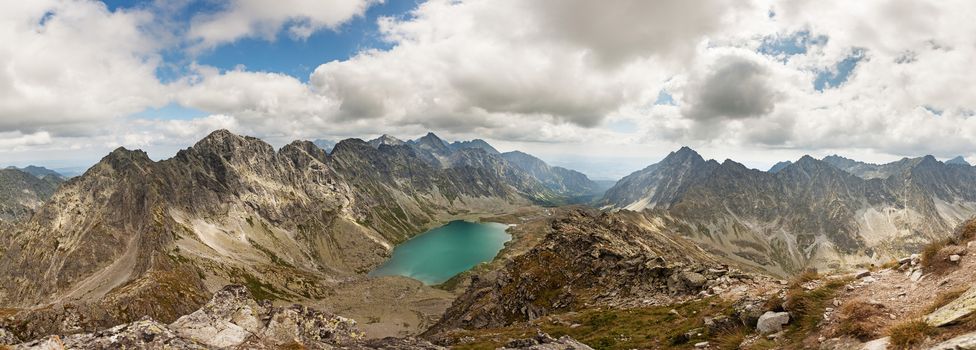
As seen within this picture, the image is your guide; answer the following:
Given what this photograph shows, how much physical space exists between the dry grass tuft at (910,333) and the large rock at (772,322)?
325 inches

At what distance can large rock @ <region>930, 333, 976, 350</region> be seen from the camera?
33.4 ft

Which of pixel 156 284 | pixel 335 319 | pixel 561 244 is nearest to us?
pixel 335 319

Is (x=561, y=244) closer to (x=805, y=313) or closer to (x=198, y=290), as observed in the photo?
(x=805, y=313)

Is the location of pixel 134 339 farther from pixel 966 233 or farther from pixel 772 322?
pixel 966 233

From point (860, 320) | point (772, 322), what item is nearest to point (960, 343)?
point (860, 320)

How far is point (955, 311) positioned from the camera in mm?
12367

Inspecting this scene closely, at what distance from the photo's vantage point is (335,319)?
35781mm

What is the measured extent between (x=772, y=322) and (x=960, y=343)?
11127 millimetres

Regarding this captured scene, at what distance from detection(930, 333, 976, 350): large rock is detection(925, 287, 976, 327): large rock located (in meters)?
1.32

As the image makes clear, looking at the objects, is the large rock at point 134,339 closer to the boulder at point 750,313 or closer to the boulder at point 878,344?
the boulder at point 878,344

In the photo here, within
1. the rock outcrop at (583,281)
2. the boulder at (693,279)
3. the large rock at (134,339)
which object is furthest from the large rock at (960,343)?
the boulder at (693,279)

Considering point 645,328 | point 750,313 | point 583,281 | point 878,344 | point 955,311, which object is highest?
point 955,311

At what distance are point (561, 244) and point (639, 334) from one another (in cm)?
6567

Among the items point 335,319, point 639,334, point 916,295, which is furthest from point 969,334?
point 335,319
